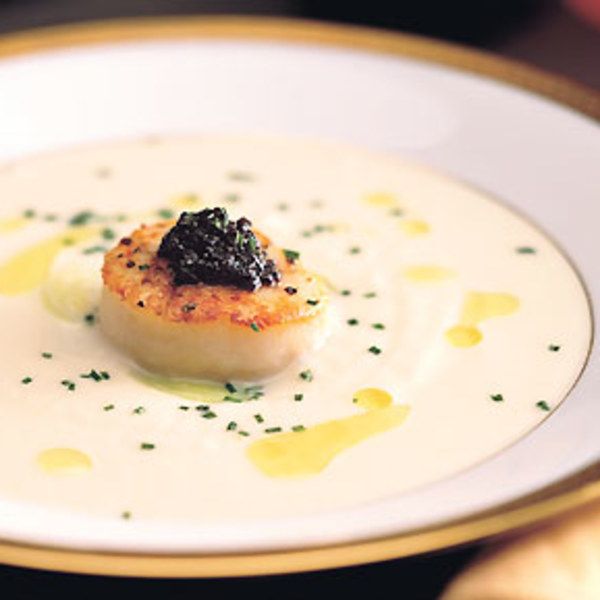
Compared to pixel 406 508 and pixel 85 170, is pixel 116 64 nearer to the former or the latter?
pixel 85 170

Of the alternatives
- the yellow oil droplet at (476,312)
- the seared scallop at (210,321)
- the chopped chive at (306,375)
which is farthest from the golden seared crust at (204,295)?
the yellow oil droplet at (476,312)

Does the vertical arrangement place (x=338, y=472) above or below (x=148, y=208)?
below

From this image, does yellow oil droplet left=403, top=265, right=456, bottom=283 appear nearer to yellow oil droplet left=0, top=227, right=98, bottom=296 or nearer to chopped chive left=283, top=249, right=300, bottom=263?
chopped chive left=283, top=249, right=300, bottom=263

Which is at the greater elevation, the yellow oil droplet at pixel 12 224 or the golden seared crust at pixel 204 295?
the yellow oil droplet at pixel 12 224

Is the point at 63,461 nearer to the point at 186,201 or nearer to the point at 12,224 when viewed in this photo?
the point at 12,224

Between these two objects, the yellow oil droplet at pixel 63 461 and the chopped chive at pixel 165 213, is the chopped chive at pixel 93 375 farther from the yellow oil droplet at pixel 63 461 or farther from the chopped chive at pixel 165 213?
the chopped chive at pixel 165 213

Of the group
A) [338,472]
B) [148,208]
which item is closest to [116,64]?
[148,208]
